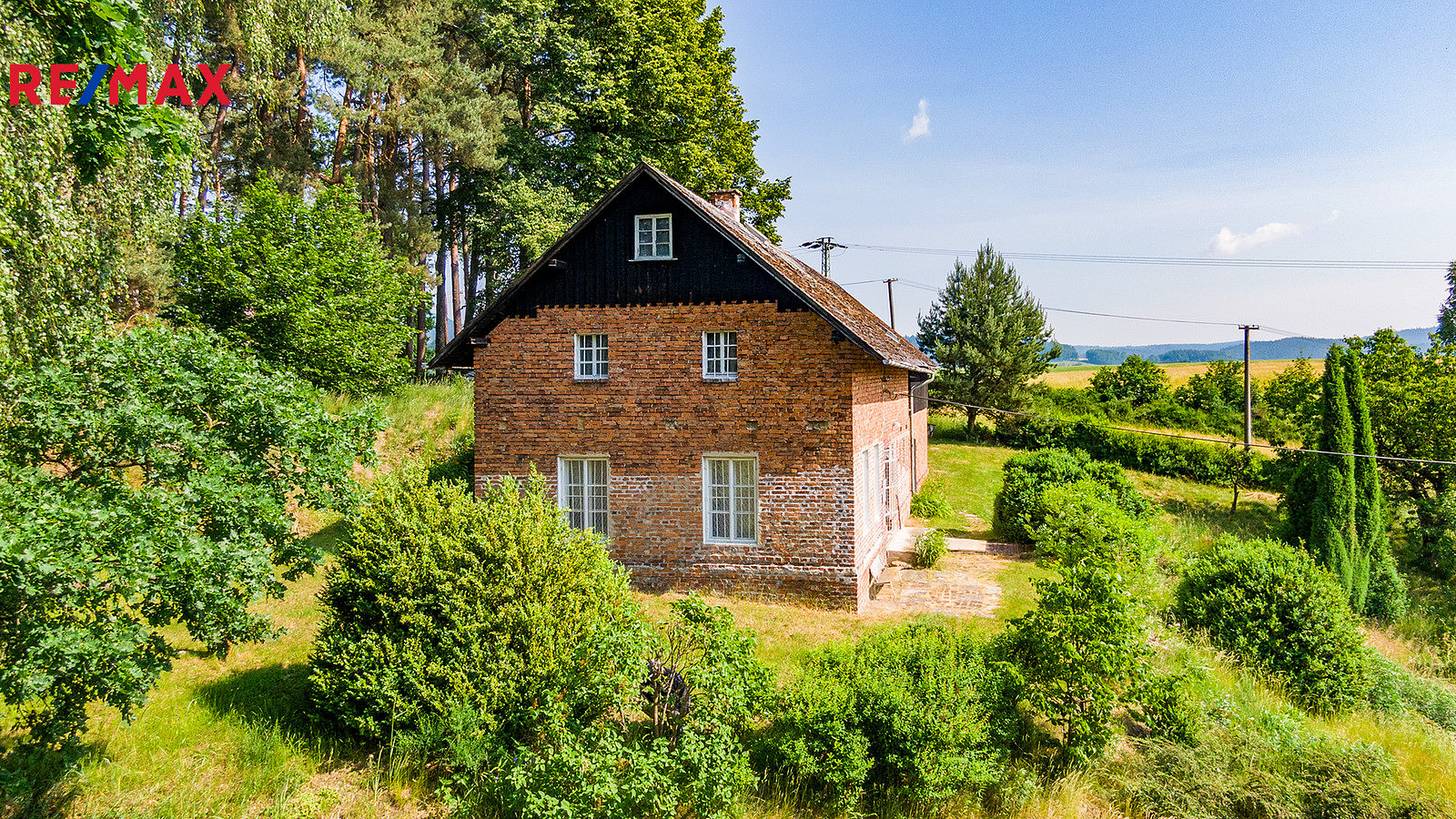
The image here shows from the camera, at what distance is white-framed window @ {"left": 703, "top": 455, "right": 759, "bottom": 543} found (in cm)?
1359

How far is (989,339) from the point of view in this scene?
3356 centimetres

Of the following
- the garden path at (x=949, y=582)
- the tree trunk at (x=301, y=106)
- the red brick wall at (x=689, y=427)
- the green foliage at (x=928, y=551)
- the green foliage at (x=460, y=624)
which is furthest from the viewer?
the tree trunk at (x=301, y=106)

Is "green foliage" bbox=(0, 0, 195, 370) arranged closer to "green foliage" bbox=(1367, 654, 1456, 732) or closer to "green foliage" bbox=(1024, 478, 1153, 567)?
"green foliage" bbox=(1024, 478, 1153, 567)

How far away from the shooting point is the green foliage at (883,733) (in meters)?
7.27

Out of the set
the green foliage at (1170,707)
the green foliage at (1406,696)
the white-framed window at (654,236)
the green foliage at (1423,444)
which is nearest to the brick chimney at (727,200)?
the white-framed window at (654,236)

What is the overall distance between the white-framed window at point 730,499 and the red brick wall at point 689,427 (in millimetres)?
190

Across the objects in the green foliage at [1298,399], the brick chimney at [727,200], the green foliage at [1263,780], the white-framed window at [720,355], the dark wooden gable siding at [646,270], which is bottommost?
the green foliage at [1263,780]

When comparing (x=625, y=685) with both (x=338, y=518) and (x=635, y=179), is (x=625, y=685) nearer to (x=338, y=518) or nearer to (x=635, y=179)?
(x=635, y=179)

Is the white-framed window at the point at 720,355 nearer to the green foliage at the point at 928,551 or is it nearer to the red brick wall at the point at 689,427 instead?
the red brick wall at the point at 689,427

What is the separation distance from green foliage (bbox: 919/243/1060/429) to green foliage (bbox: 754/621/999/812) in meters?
27.8

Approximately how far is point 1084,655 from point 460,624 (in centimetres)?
722

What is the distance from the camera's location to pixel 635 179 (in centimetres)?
1341

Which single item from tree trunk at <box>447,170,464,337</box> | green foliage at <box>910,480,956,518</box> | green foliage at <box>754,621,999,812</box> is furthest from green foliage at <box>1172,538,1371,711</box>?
tree trunk at <box>447,170,464,337</box>

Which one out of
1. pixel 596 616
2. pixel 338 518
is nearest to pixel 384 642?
pixel 596 616
